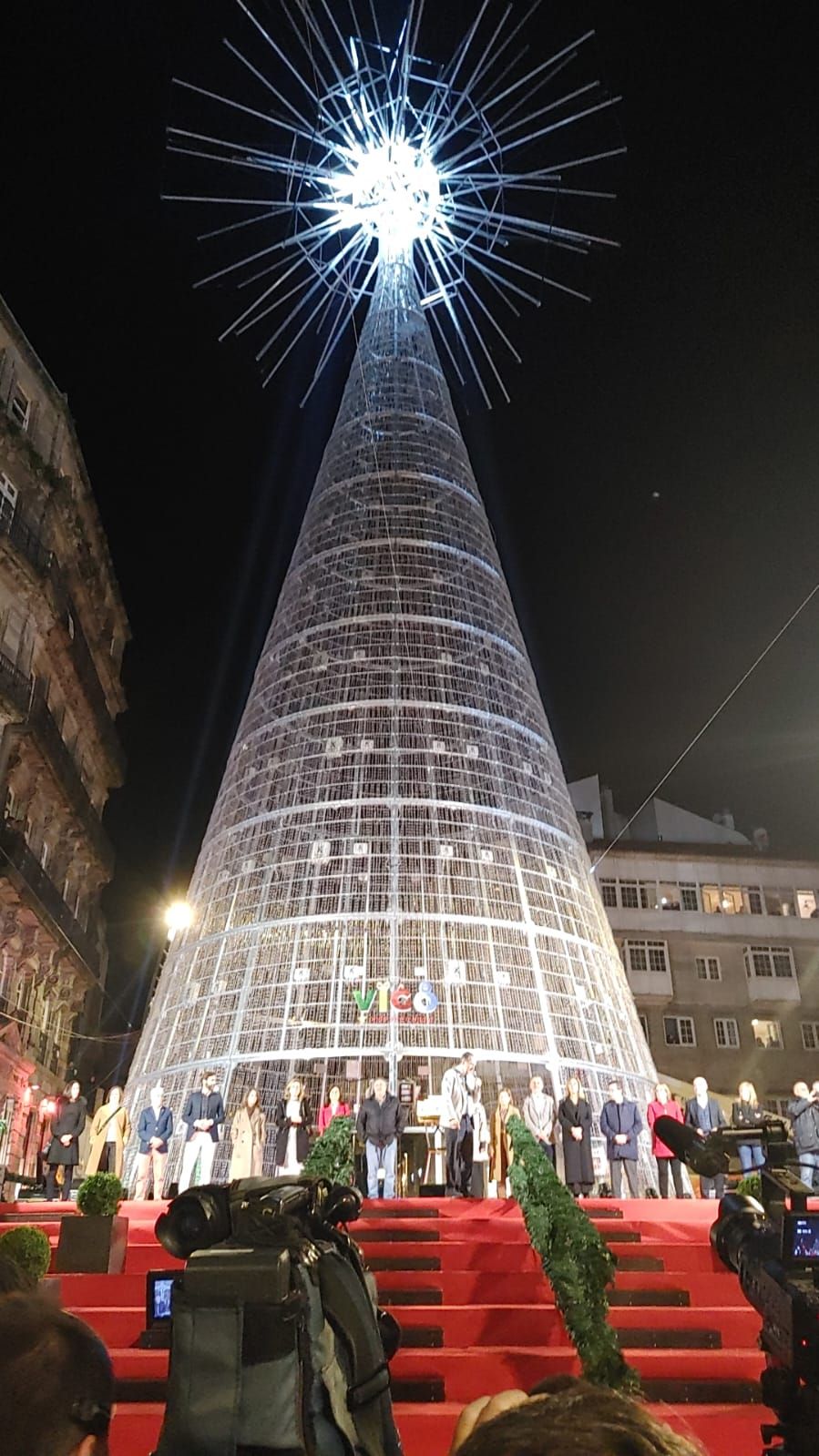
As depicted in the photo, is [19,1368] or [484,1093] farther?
[484,1093]

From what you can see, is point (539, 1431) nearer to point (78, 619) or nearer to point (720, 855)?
point (78, 619)

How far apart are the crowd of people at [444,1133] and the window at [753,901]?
2632 cm

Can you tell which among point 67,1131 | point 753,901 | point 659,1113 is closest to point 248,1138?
point 67,1131

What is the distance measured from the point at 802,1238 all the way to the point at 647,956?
119 feet

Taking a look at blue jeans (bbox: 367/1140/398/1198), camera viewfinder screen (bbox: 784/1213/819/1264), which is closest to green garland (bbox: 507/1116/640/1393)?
camera viewfinder screen (bbox: 784/1213/819/1264)

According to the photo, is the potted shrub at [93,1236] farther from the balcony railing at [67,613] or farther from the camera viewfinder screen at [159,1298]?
the balcony railing at [67,613]

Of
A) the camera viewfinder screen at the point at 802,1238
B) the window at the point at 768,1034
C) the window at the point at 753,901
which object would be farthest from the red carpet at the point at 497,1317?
the window at the point at 753,901

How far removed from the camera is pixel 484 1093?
17281 mm

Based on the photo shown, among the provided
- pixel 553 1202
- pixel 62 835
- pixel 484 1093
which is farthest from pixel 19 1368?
pixel 62 835

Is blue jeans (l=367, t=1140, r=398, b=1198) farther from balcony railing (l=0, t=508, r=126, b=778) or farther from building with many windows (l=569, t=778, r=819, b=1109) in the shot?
building with many windows (l=569, t=778, r=819, b=1109)

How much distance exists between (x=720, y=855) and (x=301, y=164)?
2921cm

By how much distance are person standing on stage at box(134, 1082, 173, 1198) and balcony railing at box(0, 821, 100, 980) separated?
41.0 ft

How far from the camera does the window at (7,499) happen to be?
2632cm

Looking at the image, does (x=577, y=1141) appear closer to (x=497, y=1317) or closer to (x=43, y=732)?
(x=497, y=1317)
